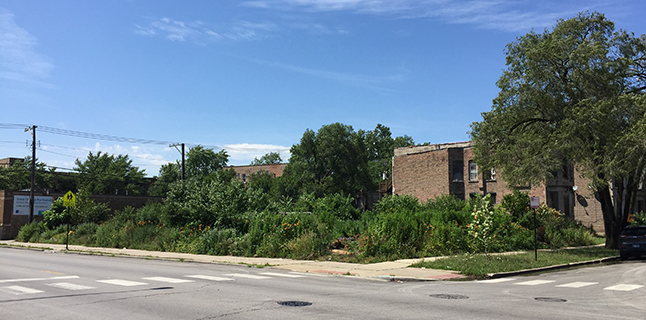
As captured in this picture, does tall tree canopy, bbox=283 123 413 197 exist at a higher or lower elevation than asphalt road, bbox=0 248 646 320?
higher

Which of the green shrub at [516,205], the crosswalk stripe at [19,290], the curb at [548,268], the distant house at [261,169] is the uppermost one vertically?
the distant house at [261,169]

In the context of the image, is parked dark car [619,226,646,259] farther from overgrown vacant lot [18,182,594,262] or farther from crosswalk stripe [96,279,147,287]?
crosswalk stripe [96,279,147,287]

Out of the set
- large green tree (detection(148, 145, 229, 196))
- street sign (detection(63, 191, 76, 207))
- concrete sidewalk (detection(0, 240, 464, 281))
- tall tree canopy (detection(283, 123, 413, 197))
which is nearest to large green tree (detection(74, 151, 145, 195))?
large green tree (detection(148, 145, 229, 196))

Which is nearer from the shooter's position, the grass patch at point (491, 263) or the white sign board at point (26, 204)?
the grass patch at point (491, 263)

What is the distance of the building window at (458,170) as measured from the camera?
48.3 meters

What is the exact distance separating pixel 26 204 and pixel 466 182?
1584 inches

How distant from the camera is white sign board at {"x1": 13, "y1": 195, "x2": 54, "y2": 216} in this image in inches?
1801

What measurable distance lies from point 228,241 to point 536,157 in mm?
15302

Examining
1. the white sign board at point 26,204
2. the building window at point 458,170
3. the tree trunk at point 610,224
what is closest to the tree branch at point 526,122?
the tree trunk at point 610,224

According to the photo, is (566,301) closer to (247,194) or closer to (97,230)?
(247,194)

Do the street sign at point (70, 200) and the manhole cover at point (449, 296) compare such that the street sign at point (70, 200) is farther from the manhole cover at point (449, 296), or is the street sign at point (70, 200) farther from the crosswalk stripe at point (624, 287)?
the crosswalk stripe at point (624, 287)

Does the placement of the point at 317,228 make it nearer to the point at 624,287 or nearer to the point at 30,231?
the point at 624,287

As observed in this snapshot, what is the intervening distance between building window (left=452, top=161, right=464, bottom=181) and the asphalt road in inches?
1254

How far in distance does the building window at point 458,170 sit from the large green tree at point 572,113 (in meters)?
20.2
